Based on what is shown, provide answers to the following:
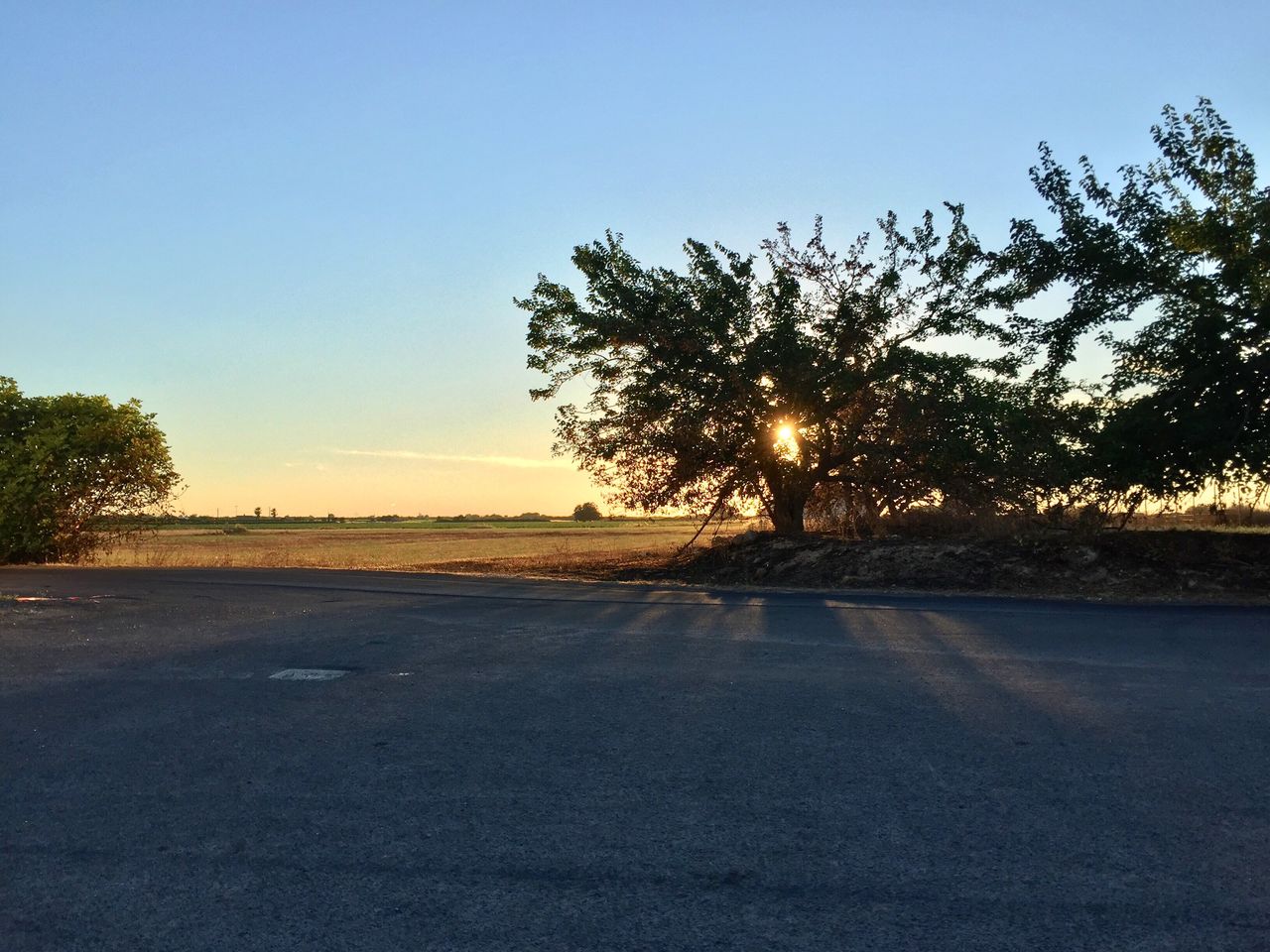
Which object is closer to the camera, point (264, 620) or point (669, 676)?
point (669, 676)

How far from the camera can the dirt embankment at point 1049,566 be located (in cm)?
1706

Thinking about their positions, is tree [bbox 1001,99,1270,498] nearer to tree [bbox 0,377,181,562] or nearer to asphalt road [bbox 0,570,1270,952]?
asphalt road [bbox 0,570,1270,952]

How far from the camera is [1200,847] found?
14.9 feet

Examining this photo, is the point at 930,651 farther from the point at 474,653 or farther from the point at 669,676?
the point at 474,653

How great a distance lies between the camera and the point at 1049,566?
59.7 feet

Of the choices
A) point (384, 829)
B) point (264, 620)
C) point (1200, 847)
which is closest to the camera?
point (1200, 847)

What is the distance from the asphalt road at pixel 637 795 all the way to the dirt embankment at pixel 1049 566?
21.6 ft

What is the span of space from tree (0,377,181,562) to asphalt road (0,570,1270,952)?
17.2 meters

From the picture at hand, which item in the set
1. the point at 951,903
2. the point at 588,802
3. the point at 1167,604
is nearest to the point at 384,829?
the point at 588,802

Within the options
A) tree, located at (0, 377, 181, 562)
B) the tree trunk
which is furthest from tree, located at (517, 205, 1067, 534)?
tree, located at (0, 377, 181, 562)

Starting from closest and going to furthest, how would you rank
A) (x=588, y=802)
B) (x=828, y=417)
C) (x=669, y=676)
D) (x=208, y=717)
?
(x=588, y=802)
(x=208, y=717)
(x=669, y=676)
(x=828, y=417)

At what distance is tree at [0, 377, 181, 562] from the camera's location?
25.8 metres

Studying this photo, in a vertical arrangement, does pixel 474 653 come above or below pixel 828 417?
below

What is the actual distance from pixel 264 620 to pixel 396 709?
604 cm
